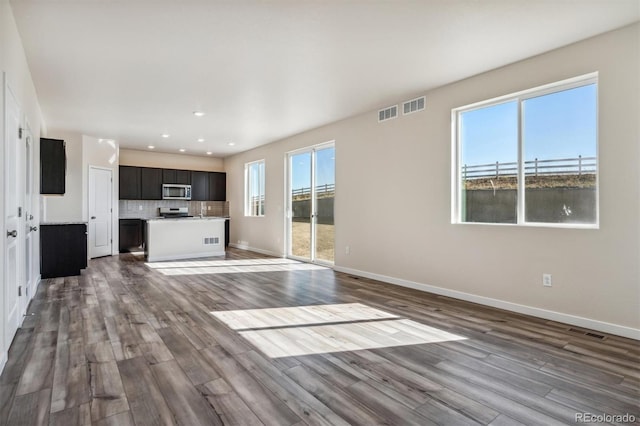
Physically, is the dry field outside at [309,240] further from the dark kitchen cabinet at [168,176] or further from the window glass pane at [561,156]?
the dark kitchen cabinet at [168,176]

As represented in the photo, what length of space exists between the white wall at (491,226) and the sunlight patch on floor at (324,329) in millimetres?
1279

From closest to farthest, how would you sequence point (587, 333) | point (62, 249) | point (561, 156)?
point (587, 333), point (561, 156), point (62, 249)

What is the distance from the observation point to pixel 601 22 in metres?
2.94

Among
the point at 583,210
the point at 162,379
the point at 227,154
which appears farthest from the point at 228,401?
the point at 227,154

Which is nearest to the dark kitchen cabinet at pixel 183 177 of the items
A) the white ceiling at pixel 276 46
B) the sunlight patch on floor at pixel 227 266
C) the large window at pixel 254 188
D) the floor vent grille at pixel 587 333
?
the large window at pixel 254 188

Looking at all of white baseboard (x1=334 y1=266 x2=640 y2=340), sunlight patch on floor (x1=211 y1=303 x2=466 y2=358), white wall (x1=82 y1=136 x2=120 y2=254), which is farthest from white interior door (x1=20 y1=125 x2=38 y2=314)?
white baseboard (x1=334 y1=266 x2=640 y2=340)

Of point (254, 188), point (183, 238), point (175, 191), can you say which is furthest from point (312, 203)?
point (175, 191)

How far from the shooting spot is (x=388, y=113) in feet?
17.3

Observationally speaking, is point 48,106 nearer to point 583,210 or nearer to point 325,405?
point 325,405

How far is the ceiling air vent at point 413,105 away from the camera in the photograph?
4.75 metres

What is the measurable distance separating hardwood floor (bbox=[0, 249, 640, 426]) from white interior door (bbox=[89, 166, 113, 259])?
3789mm

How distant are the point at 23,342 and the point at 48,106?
4167 millimetres

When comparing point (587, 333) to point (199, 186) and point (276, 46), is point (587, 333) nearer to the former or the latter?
point (276, 46)

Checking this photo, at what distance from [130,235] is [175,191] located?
1.63 m
